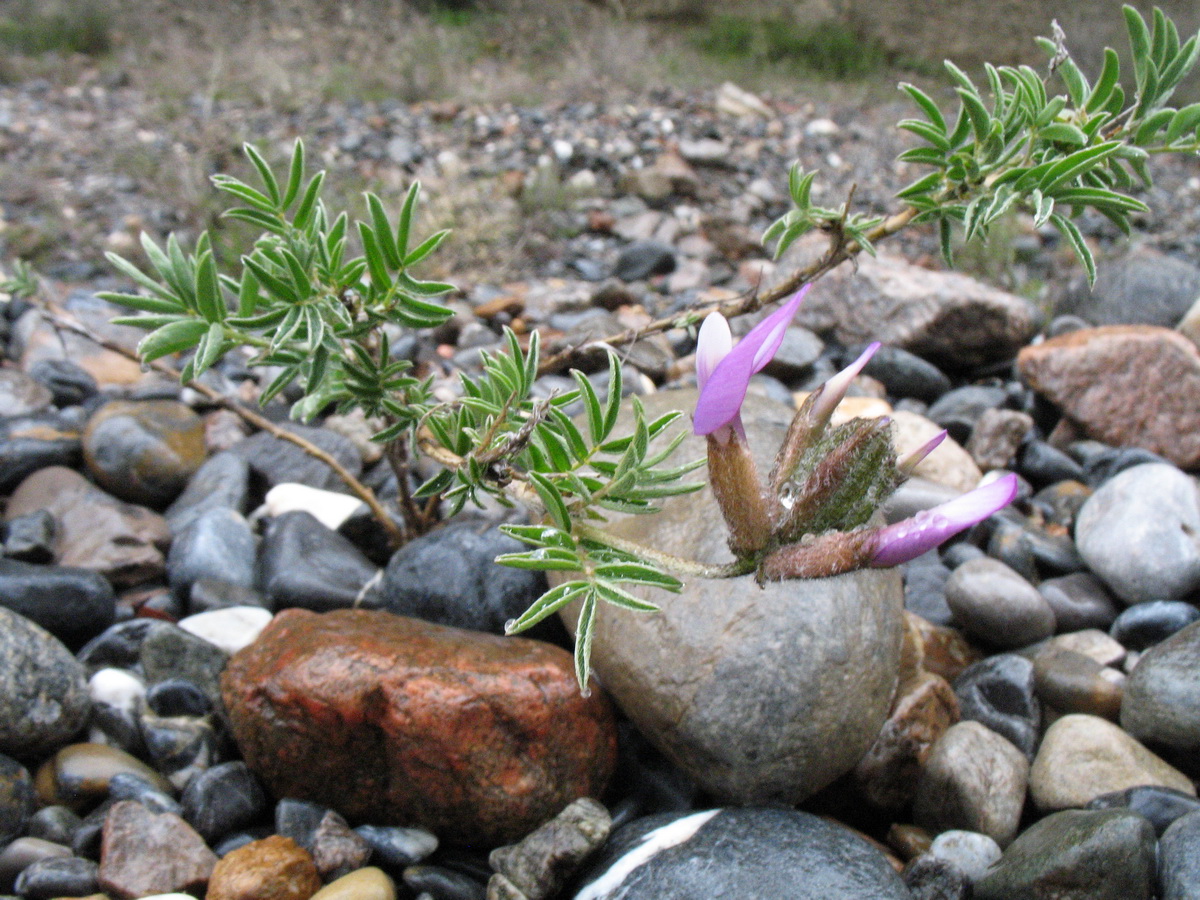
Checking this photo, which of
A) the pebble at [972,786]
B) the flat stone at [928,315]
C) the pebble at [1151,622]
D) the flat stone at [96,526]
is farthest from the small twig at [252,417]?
the flat stone at [928,315]

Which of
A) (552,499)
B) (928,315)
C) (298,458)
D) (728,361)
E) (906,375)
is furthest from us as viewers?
(928,315)

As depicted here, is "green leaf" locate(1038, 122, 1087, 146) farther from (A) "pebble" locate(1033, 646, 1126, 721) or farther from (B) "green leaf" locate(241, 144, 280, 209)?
(B) "green leaf" locate(241, 144, 280, 209)

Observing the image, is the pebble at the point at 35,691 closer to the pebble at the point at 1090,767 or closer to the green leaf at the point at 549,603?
the green leaf at the point at 549,603

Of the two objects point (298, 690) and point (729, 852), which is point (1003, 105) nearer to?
point (729, 852)

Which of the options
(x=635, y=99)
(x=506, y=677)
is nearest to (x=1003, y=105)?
(x=506, y=677)

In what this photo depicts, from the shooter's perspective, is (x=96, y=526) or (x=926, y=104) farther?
(x=96, y=526)

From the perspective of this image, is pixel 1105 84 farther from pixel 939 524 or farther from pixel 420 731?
pixel 420 731

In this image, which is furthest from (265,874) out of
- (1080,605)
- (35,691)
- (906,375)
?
(906,375)

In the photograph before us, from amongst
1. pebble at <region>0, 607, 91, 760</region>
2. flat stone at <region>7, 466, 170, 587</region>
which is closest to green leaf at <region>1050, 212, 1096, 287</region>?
pebble at <region>0, 607, 91, 760</region>
